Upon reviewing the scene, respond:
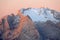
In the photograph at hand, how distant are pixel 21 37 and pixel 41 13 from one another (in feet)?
2.22

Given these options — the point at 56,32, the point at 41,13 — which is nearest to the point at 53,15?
the point at 41,13

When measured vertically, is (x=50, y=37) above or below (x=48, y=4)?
below

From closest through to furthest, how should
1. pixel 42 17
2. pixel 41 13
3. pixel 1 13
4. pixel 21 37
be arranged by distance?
pixel 21 37 < pixel 42 17 < pixel 41 13 < pixel 1 13

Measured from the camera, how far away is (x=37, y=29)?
1.22 metres

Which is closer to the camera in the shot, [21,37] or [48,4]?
[21,37]

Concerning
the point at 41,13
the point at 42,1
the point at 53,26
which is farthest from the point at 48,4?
the point at 53,26

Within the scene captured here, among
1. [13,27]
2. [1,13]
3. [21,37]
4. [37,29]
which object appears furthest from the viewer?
[1,13]

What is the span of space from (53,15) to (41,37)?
2.01 feet

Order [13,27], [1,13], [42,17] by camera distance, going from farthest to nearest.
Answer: [1,13] → [42,17] → [13,27]

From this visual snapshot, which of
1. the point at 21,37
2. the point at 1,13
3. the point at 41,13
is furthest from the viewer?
the point at 1,13

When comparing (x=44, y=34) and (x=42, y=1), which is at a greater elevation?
(x=42, y=1)

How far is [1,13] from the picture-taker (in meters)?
1.85

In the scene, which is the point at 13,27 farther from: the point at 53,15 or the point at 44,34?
the point at 53,15

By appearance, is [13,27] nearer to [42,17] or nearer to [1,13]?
[42,17]
